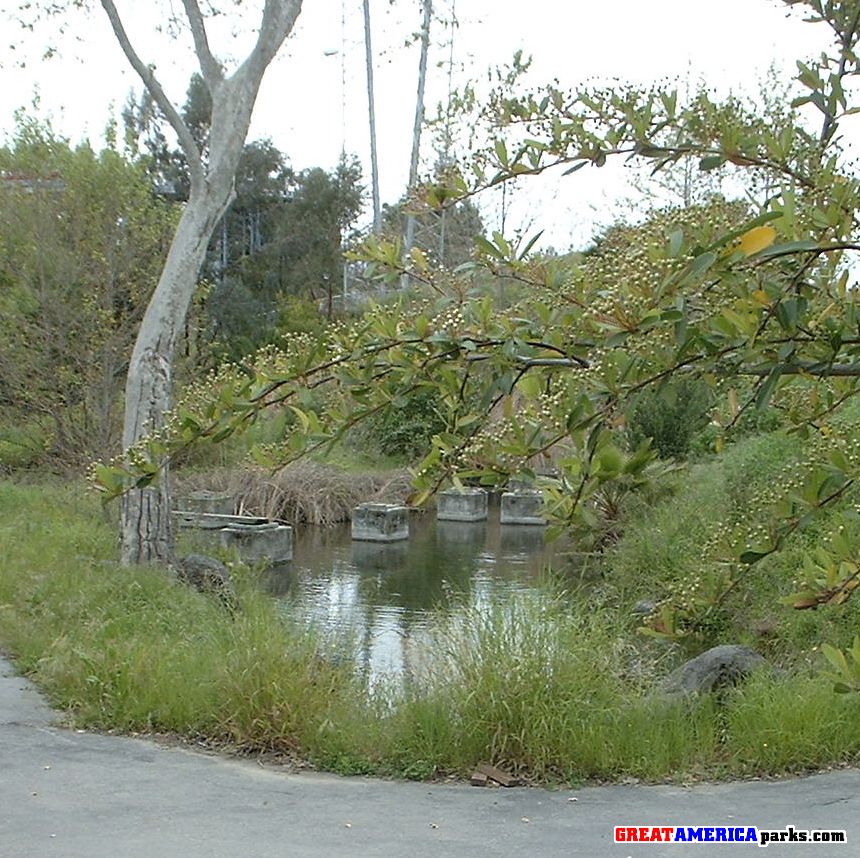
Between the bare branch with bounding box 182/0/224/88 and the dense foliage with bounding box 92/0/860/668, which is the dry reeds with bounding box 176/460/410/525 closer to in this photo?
the bare branch with bounding box 182/0/224/88

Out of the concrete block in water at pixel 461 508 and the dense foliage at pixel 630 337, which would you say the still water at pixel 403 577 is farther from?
the dense foliage at pixel 630 337

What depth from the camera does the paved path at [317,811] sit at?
510 centimetres

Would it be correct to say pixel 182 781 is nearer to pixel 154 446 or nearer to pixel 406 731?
pixel 406 731

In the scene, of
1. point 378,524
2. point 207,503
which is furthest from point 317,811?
point 207,503

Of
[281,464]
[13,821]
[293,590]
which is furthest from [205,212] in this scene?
[281,464]

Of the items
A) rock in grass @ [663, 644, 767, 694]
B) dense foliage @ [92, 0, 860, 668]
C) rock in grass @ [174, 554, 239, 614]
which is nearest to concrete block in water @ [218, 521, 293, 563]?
rock in grass @ [174, 554, 239, 614]

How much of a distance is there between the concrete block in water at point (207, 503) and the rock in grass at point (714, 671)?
12.0 meters

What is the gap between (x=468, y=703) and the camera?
648 centimetres

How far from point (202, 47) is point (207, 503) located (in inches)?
371

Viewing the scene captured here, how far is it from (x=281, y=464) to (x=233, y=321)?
26873mm

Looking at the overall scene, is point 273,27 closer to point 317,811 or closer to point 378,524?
point 317,811

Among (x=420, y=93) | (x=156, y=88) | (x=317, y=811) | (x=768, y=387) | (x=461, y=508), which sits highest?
(x=420, y=93)

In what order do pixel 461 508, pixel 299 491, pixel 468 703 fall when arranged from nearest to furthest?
pixel 468 703
pixel 299 491
pixel 461 508

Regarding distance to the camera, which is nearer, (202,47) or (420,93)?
(202,47)
